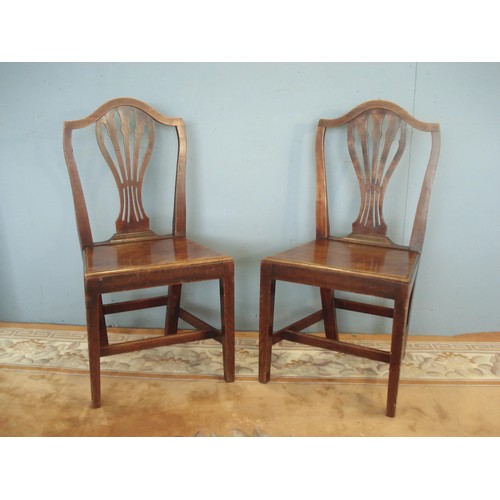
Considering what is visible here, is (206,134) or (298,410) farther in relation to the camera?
(206,134)

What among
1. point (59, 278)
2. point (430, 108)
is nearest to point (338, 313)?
point (430, 108)

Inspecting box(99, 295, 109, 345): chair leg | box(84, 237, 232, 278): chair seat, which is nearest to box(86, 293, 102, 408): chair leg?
box(84, 237, 232, 278): chair seat

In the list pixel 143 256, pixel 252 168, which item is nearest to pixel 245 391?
pixel 143 256

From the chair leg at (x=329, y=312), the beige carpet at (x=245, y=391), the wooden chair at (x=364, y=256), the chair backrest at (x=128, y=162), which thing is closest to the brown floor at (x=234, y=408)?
the beige carpet at (x=245, y=391)

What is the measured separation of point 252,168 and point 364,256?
713 mm

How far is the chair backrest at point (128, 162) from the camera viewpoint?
5.81 ft

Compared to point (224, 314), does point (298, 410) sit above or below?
below

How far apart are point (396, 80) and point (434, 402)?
1.36 m

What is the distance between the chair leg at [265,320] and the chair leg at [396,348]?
0.46 metres

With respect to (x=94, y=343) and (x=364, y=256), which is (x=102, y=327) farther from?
(x=364, y=256)

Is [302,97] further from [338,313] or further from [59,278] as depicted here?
[59,278]

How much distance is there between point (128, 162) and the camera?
6.08 feet

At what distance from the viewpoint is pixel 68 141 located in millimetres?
1750

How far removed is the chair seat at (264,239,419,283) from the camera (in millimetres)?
1482
